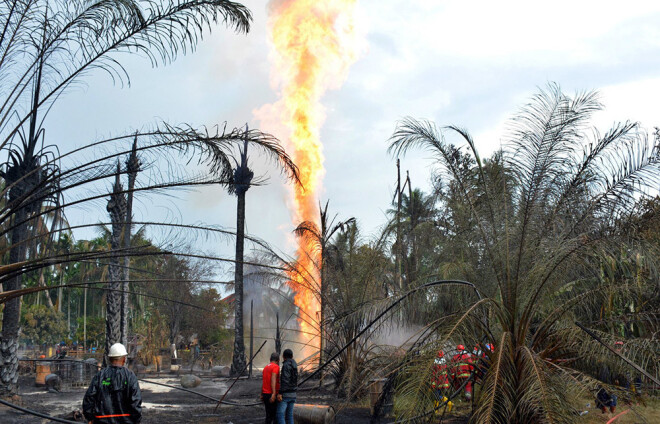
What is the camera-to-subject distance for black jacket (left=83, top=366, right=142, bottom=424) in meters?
5.92

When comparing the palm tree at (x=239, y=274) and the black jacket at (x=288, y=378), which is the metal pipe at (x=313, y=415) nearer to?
the black jacket at (x=288, y=378)

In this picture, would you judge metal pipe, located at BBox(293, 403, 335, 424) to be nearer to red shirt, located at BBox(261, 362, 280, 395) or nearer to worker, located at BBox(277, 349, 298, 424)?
worker, located at BBox(277, 349, 298, 424)

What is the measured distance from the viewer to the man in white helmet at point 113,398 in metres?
5.92

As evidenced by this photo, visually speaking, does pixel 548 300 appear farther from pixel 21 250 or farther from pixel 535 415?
pixel 21 250

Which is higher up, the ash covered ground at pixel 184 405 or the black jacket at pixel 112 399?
the black jacket at pixel 112 399

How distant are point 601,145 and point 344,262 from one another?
1060 centimetres

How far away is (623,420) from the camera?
1160 centimetres

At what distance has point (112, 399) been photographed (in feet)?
19.6

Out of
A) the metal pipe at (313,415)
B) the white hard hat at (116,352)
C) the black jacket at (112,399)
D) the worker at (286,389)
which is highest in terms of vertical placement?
the white hard hat at (116,352)

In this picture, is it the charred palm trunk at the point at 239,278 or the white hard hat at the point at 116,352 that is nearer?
the white hard hat at the point at 116,352

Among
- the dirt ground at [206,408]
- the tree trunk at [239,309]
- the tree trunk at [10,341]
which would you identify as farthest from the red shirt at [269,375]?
the tree trunk at [239,309]

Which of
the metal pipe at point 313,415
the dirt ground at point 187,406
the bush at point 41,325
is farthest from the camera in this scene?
the bush at point 41,325

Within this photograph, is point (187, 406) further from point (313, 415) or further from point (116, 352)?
point (116, 352)

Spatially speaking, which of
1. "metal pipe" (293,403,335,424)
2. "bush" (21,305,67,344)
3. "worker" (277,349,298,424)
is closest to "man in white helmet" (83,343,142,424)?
"worker" (277,349,298,424)
